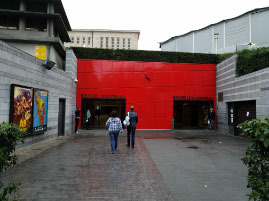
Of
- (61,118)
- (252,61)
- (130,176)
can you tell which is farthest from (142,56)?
(130,176)

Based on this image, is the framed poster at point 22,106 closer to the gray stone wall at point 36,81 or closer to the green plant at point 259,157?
the gray stone wall at point 36,81

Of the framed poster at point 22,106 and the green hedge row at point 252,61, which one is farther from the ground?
the green hedge row at point 252,61

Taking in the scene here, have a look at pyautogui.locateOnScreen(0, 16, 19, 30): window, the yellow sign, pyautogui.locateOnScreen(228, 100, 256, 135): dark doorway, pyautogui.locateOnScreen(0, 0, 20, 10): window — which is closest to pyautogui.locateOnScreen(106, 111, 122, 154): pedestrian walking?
pyautogui.locateOnScreen(228, 100, 256, 135): dark doorway

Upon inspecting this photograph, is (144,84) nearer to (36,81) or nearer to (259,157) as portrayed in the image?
(36,81)

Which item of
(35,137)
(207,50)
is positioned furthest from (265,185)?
(207,50)

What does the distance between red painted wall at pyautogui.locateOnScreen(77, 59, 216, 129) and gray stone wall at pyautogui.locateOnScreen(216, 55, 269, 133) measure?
74.7 inches

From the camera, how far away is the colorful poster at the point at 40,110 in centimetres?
920

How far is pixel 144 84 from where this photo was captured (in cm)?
1739

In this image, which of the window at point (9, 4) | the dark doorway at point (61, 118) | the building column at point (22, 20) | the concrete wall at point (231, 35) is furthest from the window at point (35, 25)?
the concrete wall at point (231, 35)

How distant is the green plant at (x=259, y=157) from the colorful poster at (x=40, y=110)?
28.5 ft

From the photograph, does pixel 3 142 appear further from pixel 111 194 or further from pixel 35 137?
pixel 35 137

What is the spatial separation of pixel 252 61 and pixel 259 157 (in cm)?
1209

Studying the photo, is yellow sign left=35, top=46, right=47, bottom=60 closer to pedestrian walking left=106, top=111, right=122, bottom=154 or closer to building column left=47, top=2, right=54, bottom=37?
building column left=47, top=2, right=54, bottom=37

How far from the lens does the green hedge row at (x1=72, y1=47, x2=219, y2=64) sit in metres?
17.1
